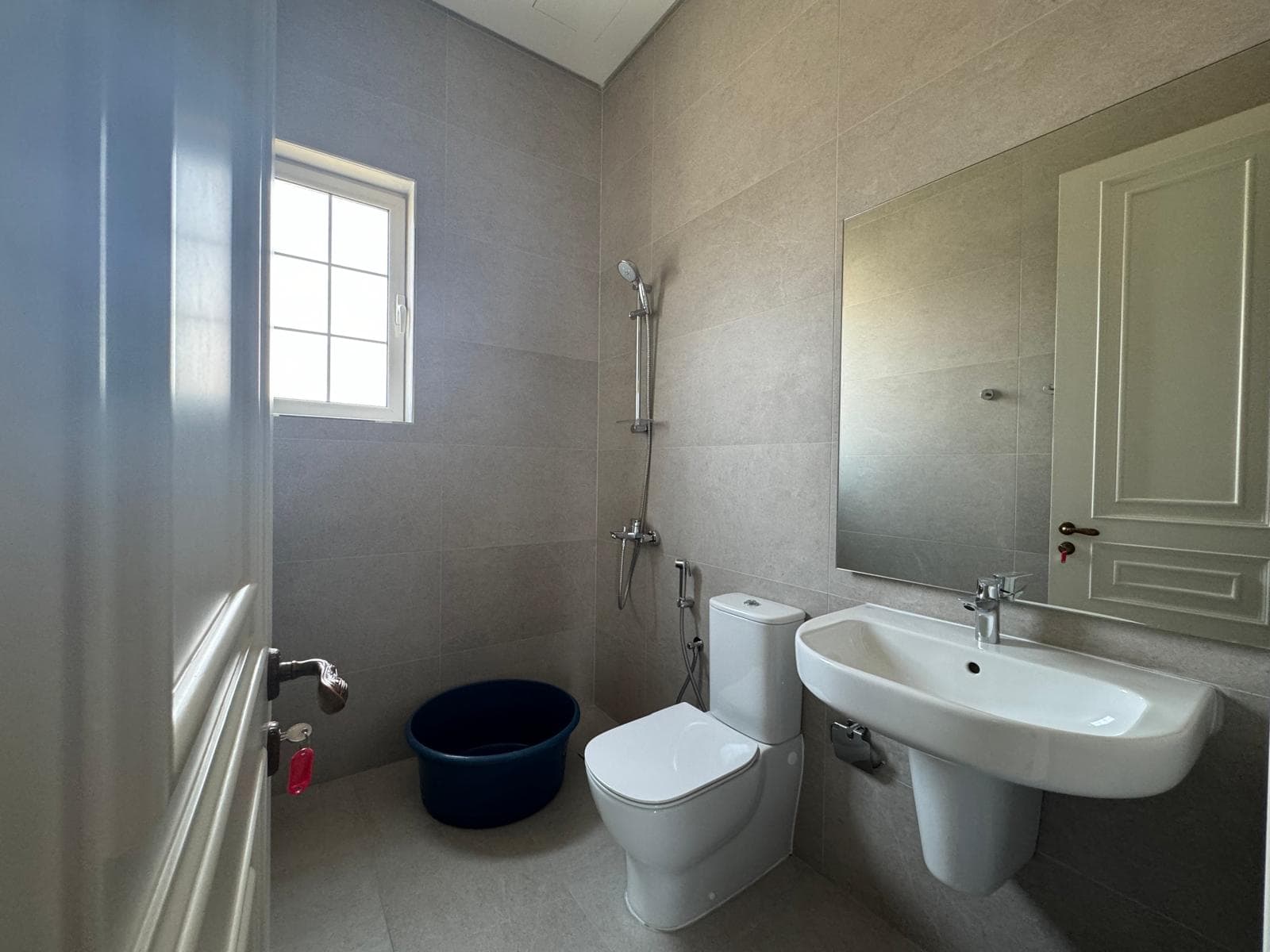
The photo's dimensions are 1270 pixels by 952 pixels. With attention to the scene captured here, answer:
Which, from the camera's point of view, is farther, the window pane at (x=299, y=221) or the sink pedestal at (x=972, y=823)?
the window pane at (x=299, y=221)

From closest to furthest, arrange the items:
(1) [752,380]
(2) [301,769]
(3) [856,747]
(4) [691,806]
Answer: (2) [301,769], (4) [691,806], (3) [856,747], (1) [752,380]

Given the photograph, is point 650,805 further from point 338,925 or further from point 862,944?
point 338,925

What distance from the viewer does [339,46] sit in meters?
1.84

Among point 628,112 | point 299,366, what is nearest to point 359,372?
point 299,366

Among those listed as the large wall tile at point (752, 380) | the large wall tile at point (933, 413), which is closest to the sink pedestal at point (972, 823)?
the large wall tile at point (933, 413)

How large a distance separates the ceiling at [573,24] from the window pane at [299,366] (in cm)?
133

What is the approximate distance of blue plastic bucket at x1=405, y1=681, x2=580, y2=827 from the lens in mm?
1689

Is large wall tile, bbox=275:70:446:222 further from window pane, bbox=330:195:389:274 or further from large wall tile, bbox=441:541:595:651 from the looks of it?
large wall tile, bbox=441:541:595:651

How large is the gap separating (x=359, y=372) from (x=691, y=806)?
1784mm

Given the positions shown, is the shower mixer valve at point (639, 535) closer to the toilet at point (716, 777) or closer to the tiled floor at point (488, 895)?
the toilet at point (716, 777)

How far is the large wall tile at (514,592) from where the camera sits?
2109 millimetres

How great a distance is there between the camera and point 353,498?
1908mm

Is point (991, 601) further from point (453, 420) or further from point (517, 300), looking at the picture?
point (517, 300)

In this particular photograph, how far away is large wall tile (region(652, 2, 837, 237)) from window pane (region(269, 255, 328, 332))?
4.08ft
